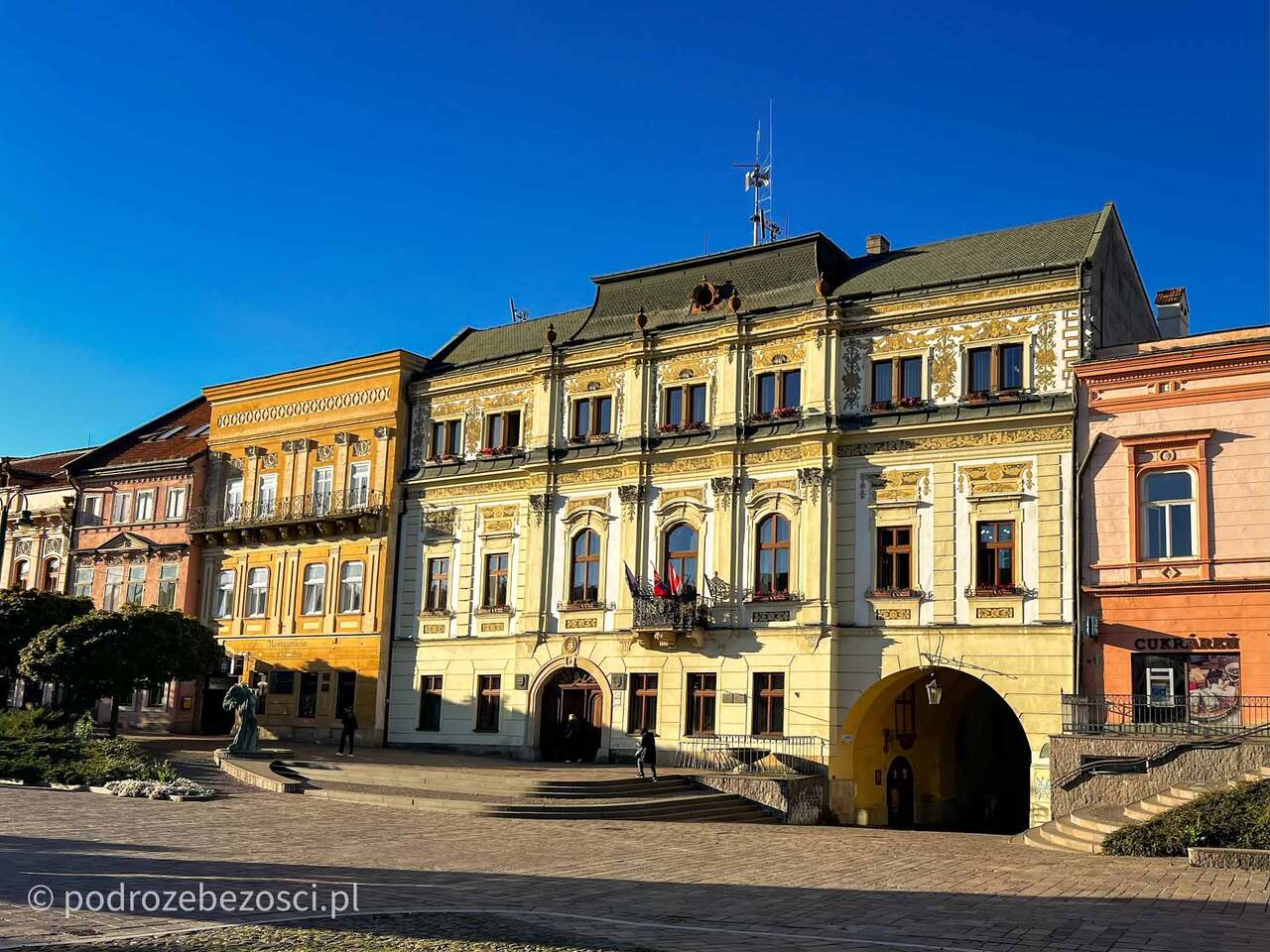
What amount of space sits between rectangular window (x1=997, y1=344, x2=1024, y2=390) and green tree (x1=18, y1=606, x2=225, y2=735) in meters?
24.6

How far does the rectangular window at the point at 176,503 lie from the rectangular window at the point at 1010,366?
1177 inches

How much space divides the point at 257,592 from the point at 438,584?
8.00 m

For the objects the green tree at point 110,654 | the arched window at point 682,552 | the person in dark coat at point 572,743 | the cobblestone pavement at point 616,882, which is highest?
the arched window at point 682,552

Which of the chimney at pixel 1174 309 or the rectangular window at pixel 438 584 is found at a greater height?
the chimney at pixel 1174 309

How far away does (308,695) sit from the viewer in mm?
42719

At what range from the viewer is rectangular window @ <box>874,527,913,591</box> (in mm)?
32594

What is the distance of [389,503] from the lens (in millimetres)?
42094

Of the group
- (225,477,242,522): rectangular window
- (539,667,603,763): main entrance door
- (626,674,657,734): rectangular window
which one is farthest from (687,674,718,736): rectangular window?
(225,477,242,522): rectangular window

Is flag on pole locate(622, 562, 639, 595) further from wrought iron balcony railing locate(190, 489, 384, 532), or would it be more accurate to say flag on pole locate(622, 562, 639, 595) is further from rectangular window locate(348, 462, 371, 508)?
rectangular window locate(348, 462, 371, 508)

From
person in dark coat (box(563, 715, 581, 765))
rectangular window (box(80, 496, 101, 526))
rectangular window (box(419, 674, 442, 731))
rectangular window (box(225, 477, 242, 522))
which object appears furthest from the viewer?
rectangular window (box(80, 496, 101, 526))

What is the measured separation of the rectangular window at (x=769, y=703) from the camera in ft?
110

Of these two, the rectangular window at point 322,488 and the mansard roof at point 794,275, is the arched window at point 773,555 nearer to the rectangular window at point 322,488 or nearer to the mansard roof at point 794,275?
the mansard roof at point 794,275

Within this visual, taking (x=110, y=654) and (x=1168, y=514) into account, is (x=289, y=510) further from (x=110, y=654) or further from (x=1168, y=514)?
(x=1168, y=514)

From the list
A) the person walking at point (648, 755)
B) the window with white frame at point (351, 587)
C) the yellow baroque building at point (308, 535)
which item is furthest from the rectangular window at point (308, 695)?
the person walking at point (648, 755)
